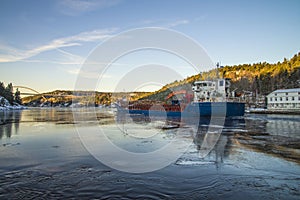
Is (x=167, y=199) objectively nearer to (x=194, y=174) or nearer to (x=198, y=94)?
(x=194, y=174)

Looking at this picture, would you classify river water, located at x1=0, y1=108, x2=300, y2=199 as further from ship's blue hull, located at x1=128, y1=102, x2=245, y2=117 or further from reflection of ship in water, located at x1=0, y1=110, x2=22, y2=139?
ship's blue hull, located at x1=128, y1=102, x2=245, y2=117

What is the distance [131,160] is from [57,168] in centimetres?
215

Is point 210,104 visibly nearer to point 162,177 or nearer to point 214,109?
point 214,109

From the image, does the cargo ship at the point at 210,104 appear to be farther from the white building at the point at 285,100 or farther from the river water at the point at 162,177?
the white building at the point at 285,100

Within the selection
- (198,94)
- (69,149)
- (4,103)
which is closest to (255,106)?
(198,94)

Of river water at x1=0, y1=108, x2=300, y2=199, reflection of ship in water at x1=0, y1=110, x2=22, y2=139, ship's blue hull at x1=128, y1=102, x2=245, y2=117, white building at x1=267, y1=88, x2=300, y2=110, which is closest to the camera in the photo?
river water at x1=0, y1=108, x2=300, y2=199

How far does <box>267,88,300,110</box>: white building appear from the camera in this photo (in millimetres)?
49281

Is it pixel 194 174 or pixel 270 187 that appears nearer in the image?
pixel 270 187

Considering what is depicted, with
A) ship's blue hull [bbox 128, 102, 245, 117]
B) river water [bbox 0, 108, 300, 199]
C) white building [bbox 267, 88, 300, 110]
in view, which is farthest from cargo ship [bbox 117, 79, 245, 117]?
white building [bbox 267, 88, 300, 110]

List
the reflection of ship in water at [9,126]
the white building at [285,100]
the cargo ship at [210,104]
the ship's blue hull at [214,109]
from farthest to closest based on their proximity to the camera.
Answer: the white building at [285,100], the cargo ship at [210,104], the ship's blue hull at [214,109], the reflection of ship in water at [9,126]

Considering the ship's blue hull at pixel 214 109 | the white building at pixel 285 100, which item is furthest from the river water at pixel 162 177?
the white building at pixel 285 100

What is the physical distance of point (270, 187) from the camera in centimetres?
449

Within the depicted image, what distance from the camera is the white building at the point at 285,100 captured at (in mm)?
49281

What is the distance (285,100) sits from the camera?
167ft
